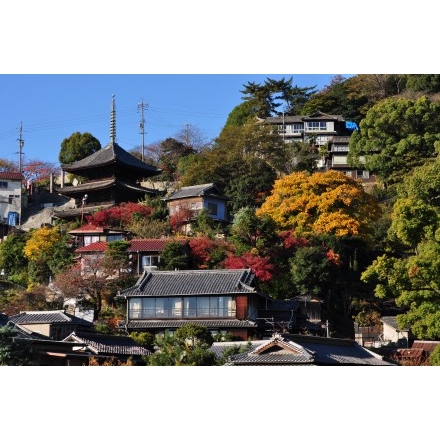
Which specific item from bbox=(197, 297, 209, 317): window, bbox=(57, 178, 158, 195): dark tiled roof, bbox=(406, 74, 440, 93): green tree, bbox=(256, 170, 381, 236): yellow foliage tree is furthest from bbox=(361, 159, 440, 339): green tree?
bbox=(406, 74, 440, 93): green tree

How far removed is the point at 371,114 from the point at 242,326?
62.8 ft

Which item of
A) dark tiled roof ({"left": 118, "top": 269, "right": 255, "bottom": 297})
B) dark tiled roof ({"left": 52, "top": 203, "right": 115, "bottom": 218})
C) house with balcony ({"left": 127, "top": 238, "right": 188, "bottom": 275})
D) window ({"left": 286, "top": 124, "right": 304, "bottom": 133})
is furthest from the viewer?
window ({"left": 286, "top": 124, "right": 304, "bottom": 133})

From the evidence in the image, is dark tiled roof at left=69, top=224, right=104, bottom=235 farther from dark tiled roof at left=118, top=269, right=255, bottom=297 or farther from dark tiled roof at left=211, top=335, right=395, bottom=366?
dark tiled roof at left=211, top=335, right=395, bottom=366

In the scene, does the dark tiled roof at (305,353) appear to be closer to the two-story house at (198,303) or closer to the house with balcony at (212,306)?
the two-story house at (198,303)

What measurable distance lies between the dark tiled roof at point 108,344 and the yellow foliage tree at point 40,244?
11.1 metres

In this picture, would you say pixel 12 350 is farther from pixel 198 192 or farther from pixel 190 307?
pixel 198 192

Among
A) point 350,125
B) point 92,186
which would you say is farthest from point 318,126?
point 92,186

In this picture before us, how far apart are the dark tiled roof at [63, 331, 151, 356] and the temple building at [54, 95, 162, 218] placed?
16908 millimetres

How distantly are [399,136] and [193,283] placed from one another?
58.7 ft

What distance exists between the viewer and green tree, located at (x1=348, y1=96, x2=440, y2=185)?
1724 inches

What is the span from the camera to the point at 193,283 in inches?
1243

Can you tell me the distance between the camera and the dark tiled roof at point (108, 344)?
26.8 metres

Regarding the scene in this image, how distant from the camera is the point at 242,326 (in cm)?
→ 3025

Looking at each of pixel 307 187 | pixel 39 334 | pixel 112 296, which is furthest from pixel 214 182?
pixel 39 334
